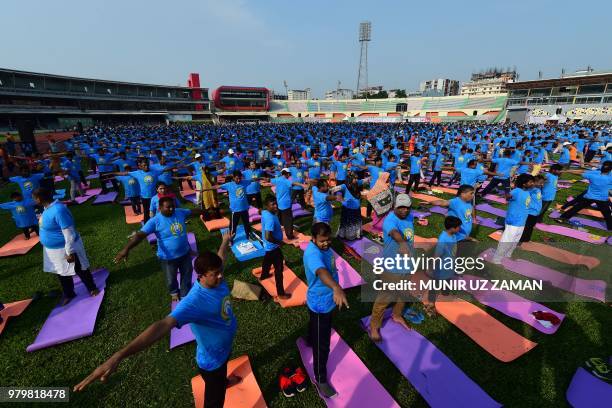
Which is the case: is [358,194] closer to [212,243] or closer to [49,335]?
[212,243]

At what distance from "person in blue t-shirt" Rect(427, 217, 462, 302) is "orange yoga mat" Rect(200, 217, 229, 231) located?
652 cm

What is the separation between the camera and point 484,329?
15.4ft

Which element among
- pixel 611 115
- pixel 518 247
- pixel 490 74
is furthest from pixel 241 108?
pixel 490 74

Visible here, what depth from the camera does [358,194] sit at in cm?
746

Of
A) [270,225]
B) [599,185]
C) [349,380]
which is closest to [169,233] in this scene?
[270,225]

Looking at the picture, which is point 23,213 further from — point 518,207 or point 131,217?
point 518,207

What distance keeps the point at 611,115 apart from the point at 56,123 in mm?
97774

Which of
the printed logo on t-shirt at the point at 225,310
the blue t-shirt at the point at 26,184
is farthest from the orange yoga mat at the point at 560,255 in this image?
the blue t-shirt at the point at 26,184

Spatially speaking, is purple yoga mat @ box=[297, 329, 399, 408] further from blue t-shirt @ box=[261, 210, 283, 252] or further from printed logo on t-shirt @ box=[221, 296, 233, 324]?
printed logo on t-shirt @ box=[221, 296, 233, 324]

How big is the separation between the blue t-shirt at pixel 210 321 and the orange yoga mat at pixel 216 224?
21.1 feet

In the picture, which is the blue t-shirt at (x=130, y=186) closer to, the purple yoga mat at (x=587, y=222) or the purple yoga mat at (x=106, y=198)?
the purple yoga mat at (x=106, y=198)

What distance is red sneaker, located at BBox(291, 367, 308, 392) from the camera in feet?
12.2

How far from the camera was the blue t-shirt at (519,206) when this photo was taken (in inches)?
226

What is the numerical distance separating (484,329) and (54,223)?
7.62 m
